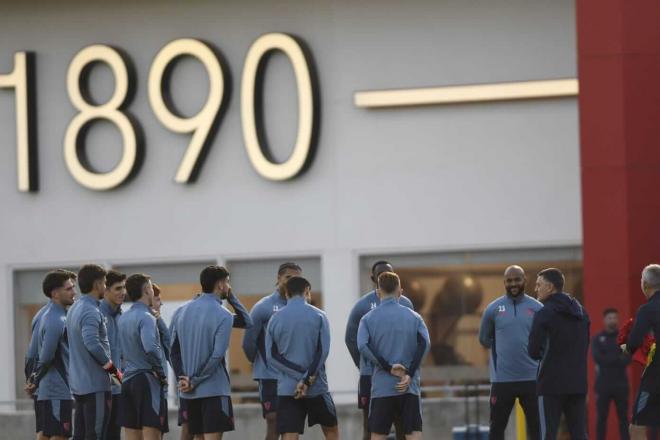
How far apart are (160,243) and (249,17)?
398 centimetres

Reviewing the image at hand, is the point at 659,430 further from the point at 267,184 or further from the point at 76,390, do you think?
the point at 267,184

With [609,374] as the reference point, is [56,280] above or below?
above

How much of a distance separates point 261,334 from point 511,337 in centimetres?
275

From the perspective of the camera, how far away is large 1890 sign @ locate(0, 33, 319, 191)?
25.3 m

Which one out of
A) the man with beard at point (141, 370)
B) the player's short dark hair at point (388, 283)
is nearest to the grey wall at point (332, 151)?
the player's short dark hair at point (388, 283)

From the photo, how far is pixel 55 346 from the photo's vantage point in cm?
1541

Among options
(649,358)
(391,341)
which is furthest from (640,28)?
(391,341)

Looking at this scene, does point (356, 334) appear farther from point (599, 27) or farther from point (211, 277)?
point (599, 27)

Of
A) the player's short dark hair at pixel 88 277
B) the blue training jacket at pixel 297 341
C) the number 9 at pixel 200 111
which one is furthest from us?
the number 9 at pixel 200 111

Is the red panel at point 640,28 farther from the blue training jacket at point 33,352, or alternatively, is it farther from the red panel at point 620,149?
the blue training jacket at point 33,352

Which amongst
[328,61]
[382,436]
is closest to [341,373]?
[328,61]

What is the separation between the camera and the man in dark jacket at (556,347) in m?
14.9

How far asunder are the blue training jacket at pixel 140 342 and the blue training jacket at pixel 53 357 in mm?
569

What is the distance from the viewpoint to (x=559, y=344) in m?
14.9
